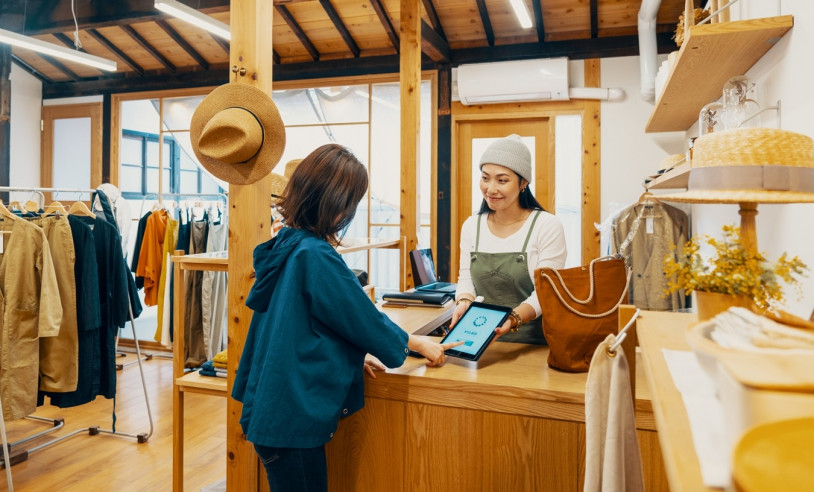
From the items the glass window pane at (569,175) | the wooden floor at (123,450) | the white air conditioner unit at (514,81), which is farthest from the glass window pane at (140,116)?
the glass window pane at (569,175)

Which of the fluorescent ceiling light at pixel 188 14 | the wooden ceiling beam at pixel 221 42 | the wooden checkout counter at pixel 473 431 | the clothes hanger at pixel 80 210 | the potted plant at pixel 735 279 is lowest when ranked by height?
the wooden checkout counter at pixel 473 431

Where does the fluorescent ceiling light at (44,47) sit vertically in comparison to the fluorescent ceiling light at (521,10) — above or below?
above

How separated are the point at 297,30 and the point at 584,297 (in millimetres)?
4392

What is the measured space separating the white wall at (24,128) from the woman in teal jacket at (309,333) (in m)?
6.00

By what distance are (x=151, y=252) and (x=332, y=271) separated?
4.18 metres

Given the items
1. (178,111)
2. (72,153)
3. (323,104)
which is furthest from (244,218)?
(72,153)

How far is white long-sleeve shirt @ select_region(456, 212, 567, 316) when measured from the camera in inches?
83.9

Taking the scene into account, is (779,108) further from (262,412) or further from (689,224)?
(689,224)

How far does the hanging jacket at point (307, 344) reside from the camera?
4.80 ft

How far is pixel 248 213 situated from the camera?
6.37 feet

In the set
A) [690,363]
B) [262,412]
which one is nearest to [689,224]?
[262,412]

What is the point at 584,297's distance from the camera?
64.2 inches

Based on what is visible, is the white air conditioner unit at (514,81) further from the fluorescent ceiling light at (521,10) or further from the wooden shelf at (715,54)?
the wooden shelf at (715,54)

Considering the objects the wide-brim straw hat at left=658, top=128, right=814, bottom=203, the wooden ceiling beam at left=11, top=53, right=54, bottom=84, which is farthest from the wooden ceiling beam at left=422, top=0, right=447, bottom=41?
the wooden ceiling beam at left=11, top=53, right=54, bottom=84
